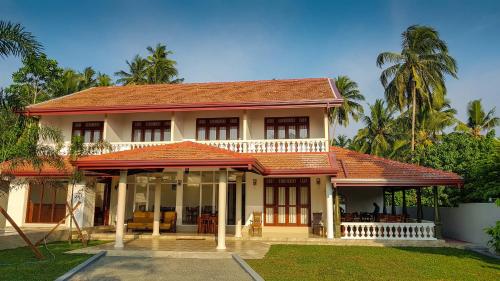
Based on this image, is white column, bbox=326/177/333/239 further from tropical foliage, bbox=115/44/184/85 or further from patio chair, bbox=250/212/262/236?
tropical foliage, bbox=115/44/184/85

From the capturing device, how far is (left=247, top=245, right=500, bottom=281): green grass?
884 centimetres

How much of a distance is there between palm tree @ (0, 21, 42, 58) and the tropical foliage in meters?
31.7

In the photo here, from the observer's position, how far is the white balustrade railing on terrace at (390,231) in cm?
1430

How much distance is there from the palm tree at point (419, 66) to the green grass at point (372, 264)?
18.4m

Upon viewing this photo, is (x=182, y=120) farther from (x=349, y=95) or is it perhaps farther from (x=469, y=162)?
(x=349, y=95)

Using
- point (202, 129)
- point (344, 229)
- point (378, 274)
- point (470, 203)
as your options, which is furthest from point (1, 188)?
point (470, 203)

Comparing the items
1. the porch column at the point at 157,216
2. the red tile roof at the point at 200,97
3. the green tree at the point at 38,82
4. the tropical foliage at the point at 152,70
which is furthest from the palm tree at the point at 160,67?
the porch column at the point at 157,216

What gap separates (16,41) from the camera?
8.77 meters

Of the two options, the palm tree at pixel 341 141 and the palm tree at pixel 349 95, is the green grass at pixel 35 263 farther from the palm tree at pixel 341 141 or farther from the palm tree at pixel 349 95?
the palm tree at pixel 341 141

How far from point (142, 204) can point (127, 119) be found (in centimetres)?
418

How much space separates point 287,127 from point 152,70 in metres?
26.4

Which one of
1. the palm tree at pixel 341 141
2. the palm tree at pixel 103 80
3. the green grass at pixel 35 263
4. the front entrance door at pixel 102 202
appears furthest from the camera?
the palm tree at pixel 341 141

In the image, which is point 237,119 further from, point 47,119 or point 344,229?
point 47,119

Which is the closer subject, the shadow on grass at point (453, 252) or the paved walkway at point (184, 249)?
the paved walkway at point (184, 249)
